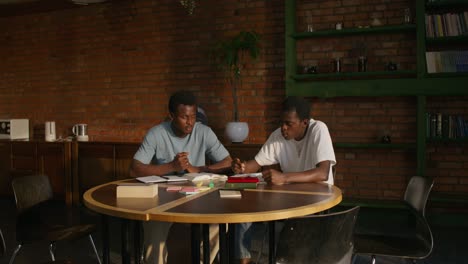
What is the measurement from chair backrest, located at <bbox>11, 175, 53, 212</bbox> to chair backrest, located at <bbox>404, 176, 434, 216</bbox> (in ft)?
7.49

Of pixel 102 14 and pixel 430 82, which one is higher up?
pixel 102 14

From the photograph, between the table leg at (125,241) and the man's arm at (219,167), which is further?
the man's arm at (219,167)

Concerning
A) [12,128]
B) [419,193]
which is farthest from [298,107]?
[12,128]

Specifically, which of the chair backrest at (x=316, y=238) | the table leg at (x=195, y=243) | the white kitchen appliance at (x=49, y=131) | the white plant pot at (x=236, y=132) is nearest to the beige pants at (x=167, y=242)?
the table leg at (x=195, y=243)

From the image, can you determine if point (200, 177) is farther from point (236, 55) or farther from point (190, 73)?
point (190, 73)

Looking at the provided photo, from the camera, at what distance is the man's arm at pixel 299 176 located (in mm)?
2611

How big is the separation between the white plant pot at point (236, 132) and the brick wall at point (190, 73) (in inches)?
13.9

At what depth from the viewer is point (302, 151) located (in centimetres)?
291

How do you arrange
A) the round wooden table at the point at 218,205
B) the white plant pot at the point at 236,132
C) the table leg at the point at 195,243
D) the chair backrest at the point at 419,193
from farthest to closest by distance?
the white plant pot at the point at 236,132 → the chair backrest at the point at 419,193 → the table leg at the point at 195,243 → the round wooden table at the point at 218,205

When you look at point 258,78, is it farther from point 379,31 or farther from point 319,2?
point 379,31

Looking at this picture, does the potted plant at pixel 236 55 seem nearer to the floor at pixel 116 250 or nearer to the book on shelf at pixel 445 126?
the floor at pixel 116 250

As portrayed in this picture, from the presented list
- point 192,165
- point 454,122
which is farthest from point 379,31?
point 192,165

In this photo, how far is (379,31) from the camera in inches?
179

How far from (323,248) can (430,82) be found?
3.06 metres
